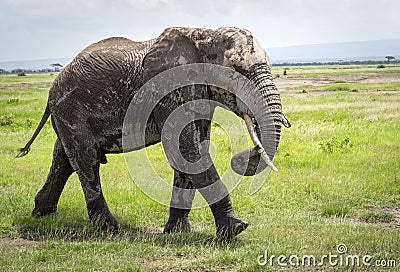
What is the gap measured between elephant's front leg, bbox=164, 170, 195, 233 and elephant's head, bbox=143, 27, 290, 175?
4.78 ft

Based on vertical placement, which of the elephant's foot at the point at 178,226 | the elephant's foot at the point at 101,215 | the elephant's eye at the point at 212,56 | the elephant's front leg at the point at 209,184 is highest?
the elephant's eye at the point at 212,56

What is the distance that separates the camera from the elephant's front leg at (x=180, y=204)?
8062 millimetres

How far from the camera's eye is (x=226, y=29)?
7.36 meters

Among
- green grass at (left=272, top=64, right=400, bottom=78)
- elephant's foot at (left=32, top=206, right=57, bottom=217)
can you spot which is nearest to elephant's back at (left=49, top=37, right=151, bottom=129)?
elephant's foot at (left=32, top=206, right=57, bottom=217)

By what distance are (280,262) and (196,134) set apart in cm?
201

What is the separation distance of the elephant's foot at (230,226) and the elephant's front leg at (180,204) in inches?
38.7

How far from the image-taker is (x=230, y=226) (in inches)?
280

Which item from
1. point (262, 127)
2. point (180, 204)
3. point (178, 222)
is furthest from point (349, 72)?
point (262, 127)

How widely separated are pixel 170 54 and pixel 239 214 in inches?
121

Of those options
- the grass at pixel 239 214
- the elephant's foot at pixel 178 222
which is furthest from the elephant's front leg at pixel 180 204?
the grass at pixel 239 214

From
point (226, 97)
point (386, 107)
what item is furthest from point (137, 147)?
point (386, 107)

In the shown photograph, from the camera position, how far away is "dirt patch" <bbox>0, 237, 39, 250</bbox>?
7.35m

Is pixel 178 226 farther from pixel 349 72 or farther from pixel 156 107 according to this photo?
pixel 349 72

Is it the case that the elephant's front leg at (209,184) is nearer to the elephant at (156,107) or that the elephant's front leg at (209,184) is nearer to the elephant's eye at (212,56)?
the elephant at (156,107)
